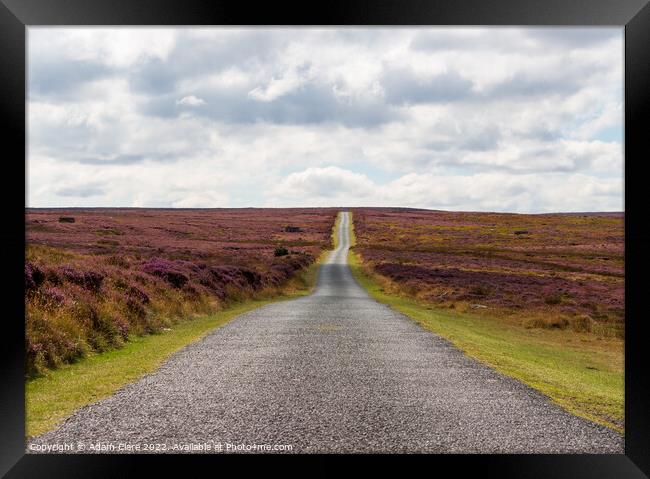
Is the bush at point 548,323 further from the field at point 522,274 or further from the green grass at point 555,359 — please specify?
the green grass at point 555,359

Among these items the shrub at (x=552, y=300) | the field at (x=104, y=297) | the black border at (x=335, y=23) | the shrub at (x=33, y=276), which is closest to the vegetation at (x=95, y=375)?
the field at (x=104, y=297)

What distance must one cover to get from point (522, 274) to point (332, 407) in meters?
49.4

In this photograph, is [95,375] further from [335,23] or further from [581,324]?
[581,324]

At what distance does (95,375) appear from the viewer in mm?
10789

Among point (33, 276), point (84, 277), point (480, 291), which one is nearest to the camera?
point (33, 276)

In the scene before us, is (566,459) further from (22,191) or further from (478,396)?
(22,191)

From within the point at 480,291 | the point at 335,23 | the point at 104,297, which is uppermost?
the point at 335,23

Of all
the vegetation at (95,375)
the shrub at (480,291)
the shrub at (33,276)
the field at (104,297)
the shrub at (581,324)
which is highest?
the shrub at (33,276)

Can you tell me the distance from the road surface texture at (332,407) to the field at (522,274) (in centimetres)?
1543

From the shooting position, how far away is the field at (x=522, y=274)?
1155 inches

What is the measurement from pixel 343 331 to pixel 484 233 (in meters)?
111

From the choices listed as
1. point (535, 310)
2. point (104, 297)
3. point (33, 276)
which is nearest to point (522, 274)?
point (535, 310)

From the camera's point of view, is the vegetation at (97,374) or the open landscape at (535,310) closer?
the vegetation at (97,374)

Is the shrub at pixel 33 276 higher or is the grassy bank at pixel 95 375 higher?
the shrub at pixel 33 276
